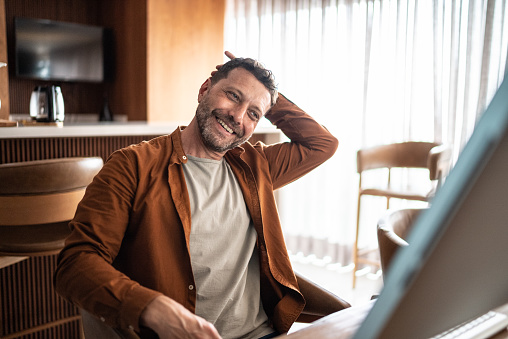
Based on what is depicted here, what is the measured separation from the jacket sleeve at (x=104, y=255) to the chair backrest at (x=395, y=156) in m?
2.27

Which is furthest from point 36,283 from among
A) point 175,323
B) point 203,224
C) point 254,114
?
point 175,323

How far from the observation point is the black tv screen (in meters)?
4.55

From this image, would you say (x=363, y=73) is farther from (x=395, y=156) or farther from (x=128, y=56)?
(x=128, y=56)

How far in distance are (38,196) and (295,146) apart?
0.90m

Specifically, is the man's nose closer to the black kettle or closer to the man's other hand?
the man's other hand

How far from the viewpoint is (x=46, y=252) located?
165 cm

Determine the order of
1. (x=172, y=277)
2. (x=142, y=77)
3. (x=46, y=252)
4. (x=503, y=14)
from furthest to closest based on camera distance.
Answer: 1. (x=142, y=77)
2. (x=503, y=14)
3. (x=46, y=252)
4. (x=172, y=277)

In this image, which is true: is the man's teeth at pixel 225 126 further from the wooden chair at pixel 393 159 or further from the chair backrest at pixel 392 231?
the wooden chair at pixel 393 159

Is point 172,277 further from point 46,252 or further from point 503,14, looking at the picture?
point 503,14

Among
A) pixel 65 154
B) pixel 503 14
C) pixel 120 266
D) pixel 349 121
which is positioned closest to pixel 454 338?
pixel 120 266

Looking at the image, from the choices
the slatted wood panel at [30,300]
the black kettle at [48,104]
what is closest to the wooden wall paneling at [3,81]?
the black kettle at [48,104]

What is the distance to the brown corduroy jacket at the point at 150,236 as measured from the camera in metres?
0.87

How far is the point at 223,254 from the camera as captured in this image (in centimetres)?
121

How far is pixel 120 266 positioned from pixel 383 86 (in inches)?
121
